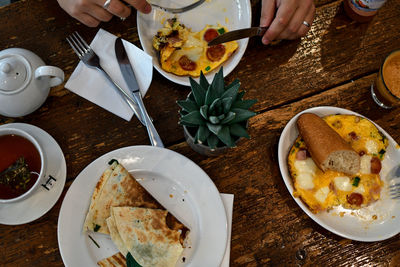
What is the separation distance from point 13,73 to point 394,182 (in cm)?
146

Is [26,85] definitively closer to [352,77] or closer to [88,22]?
[88,22]

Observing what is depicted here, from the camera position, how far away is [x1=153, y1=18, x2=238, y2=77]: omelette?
4.46 ft

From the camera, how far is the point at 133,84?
134 centimetres

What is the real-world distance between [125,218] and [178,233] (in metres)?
0.20

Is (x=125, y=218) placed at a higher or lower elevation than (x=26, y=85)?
lower

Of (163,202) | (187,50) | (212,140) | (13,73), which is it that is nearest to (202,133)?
(212,140)

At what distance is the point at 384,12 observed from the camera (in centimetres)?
150

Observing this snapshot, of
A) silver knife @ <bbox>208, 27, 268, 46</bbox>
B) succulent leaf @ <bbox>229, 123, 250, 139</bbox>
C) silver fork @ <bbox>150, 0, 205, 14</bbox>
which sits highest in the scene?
silver fork @ <bbox>150, 0, 205, 14</bbox>

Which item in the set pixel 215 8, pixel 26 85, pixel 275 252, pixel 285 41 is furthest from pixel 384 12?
pixel 26 85

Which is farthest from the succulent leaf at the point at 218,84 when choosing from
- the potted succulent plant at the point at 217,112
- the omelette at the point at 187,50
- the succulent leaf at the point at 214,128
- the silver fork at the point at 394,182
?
the silver fork at the point at 394,182

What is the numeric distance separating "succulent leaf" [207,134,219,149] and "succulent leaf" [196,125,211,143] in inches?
0.6

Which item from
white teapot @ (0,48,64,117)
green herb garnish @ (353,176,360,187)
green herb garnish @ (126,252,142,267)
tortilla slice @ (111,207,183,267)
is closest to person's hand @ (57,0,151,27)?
white teapot @ (0,48,64,117)

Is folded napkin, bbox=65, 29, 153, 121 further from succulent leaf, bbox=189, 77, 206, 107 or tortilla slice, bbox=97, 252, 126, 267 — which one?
tortilla slice, bbox=97, 252, 126, 267

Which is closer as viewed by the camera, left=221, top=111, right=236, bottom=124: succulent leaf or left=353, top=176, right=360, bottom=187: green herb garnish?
left=221, top=111, right=236, bottom=124: succulent leaf
